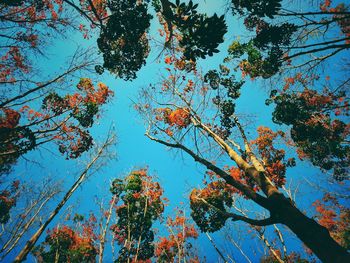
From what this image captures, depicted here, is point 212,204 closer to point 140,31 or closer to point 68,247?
point 140,31

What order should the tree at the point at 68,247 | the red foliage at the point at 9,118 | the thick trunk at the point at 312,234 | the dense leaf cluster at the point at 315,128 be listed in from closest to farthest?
the thick trunk at the point at 312,234
the red foliage at the point at 9,118
the dense leaf cluster at the point at 315,128
the tree at the point at 68,247

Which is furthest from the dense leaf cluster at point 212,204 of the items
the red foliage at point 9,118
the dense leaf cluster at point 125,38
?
the red foliage at point 9,118

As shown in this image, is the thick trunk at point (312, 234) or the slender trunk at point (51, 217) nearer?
the thick trunk at point (312, 234)

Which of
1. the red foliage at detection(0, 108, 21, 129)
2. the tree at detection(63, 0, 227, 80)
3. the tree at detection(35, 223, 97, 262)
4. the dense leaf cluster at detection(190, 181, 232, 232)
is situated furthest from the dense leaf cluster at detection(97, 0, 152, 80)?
the tree at detection(35, 223, 97, 262)

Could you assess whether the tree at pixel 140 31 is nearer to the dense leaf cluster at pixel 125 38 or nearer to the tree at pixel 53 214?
the dense leaf cluster at pixel 125 38

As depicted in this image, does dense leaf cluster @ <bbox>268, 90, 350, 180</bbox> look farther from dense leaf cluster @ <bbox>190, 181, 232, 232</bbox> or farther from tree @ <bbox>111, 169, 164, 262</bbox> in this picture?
tree @ <bbox>111, 169, 164, 262</bbox>

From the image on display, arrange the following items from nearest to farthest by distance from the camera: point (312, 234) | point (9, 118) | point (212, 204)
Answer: point (312, 234) < point (9, 118) < point (212, 204)

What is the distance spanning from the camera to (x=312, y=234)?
11.0 ft

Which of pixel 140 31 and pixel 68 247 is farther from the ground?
pixel 140 31

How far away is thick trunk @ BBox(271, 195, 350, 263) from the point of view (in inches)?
121

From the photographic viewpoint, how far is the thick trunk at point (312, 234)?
10.1ft

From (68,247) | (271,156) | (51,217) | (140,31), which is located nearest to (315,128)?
(271,156)

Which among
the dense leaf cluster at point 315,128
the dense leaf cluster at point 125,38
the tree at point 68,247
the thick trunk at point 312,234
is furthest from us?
the tree at point 68,247

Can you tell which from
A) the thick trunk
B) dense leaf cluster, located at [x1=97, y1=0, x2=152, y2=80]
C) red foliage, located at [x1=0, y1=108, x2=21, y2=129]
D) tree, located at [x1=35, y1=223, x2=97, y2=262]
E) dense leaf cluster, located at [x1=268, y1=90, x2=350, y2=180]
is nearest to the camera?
→ the thick trunk
